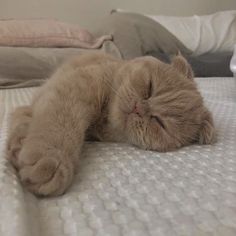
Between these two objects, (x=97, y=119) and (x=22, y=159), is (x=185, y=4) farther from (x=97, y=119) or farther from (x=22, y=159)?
(x=22, y=159)

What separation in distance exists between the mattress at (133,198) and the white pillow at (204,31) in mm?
1909

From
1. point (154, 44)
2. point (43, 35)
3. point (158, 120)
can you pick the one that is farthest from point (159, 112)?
point (154, 44)

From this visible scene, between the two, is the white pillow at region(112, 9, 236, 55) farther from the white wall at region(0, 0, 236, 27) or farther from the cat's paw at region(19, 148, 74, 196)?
the cat's paw at region(19, 148, 74, 196)

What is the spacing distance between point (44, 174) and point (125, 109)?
1.14 ft

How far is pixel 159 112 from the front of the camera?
875mm

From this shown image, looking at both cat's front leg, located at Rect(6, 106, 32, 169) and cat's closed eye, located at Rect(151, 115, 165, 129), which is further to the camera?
cat's closed eye, located at Rect(151, 115, 165, 129)

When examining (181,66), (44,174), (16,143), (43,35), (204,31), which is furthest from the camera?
(204,31)

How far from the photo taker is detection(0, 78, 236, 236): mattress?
49 cm

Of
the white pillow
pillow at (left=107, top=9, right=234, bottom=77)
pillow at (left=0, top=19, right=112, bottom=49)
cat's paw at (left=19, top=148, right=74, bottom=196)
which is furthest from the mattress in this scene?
the white pillow

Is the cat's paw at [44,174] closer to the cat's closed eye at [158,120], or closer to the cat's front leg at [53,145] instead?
the cat's front leg at [53,145]

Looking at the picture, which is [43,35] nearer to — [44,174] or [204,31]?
[204,31]

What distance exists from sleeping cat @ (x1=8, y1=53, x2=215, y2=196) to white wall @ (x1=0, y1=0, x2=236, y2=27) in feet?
6.35

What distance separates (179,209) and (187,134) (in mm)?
365

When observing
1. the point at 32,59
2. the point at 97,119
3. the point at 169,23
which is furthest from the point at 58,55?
the point at 97,119
